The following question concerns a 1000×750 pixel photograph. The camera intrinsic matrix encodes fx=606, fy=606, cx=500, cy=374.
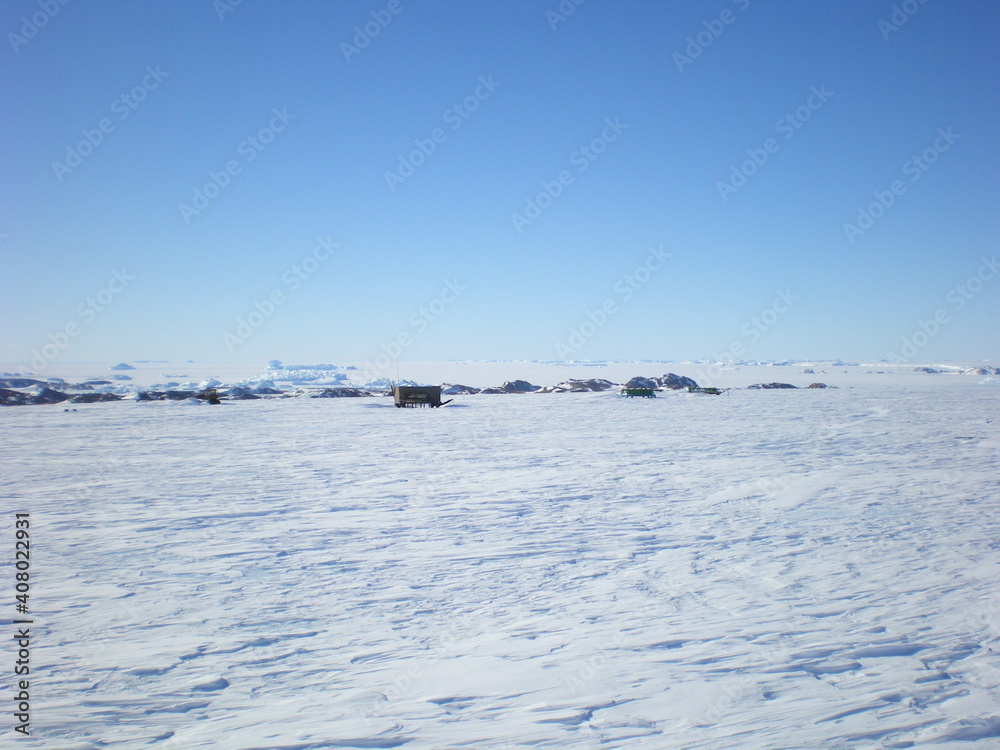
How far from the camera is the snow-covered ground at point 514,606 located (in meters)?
2.71

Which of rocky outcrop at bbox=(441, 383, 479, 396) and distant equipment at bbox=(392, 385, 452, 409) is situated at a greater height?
rocky outcrop at bbox=(441, 383, 479, 396)

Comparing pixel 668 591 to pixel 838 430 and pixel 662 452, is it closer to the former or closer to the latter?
pixel 662 452

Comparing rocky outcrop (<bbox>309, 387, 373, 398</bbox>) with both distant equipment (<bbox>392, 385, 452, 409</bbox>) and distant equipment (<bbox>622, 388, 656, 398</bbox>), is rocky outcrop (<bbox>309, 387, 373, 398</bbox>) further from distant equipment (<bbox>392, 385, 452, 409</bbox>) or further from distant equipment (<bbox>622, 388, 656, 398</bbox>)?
distant equipment (<bbox>622, 388, 656, 398</bbox>)

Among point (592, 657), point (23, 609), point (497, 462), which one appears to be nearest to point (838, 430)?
point (497, 462)

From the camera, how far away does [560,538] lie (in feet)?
17.9

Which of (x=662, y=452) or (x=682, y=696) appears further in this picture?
(x=662, y=452)

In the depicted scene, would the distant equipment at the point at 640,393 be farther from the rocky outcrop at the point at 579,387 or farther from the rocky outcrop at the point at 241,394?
the rocky outcrop at the point at 241,394

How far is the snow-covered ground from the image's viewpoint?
2707 mm

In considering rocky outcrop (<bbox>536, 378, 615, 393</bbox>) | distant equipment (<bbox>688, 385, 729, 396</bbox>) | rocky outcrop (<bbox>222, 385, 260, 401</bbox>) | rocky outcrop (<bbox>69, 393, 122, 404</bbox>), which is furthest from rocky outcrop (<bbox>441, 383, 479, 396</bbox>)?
rocky outcrop (<bbox>69, 393, 122, 404</bbox>)

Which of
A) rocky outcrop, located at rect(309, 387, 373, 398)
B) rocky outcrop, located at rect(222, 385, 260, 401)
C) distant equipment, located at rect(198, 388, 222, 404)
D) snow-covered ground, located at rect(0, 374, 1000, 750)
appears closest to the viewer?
snow-covered ground, located at rect(0, 374, 1000, 750)

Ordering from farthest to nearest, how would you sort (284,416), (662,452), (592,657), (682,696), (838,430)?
(284,416), (838,430), (662,452), (592,657), (682,696)

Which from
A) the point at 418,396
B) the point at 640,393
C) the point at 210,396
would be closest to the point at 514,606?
the point at 418,396

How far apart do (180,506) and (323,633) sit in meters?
4.04

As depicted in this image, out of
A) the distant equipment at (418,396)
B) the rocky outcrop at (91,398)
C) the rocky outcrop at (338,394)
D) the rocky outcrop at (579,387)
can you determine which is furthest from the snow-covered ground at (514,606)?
the rocky outcrop at (579,387)
